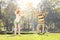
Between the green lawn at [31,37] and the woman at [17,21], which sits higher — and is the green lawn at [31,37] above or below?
below

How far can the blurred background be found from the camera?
6.12m

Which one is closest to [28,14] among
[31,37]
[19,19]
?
[19,19]

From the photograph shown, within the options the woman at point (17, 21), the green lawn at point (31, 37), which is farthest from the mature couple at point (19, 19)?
the green lawn at point (31, 37)

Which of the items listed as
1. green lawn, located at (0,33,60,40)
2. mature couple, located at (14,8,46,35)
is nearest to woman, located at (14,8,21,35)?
mature couple, located at (14,8,46,35)

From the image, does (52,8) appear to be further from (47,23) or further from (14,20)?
(14,20)

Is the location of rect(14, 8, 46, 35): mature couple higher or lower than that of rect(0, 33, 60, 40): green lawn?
higher

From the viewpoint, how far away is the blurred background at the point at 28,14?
6.12 metres

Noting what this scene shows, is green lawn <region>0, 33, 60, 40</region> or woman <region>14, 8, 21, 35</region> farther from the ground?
woman <region>14, 8, 21, 35</region>

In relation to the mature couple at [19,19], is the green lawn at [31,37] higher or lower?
lower

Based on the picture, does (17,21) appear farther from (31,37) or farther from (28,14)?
(31,37)

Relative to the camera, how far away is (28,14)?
613 centimetres

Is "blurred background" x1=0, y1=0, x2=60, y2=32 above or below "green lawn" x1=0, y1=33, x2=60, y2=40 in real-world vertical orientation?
above

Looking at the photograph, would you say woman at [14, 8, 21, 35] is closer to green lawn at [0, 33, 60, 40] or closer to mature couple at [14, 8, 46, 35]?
mature couple at [14, 8, 46, 35]

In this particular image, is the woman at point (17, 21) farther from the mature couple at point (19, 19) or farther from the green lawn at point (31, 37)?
the green lawn at point (31, 37)
